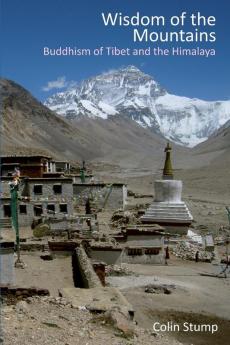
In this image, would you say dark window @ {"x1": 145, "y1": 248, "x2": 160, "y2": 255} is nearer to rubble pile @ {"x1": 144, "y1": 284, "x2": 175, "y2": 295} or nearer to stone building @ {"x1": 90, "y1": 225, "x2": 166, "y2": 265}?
stone building @ {"x1": 90, "y1": 225, "x2": 166, "y2": 265}

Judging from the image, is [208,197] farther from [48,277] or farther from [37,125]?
[37,125]

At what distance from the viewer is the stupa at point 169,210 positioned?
25.1 m

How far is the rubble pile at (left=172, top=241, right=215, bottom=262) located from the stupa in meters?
1.75

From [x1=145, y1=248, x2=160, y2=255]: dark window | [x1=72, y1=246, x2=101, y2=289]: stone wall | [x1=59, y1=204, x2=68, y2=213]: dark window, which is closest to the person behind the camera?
[x1=72, y1=246, x2=101, y2=289]: stone wall

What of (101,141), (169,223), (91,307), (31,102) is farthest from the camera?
(101,141)

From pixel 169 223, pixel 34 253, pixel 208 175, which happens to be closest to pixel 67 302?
pixel 34 253

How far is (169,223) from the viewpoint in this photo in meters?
25.2

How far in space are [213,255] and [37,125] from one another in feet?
383

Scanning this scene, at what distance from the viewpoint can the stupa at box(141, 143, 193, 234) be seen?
25062 millimetres

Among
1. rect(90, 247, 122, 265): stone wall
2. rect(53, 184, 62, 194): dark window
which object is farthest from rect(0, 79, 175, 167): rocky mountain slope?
rect(90, 247, 122, 265): stone wall

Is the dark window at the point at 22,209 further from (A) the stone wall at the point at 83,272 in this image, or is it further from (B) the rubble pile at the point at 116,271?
(A) the stone wall at the point at 83,272

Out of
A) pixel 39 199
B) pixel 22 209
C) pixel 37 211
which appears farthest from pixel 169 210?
pixel 39 199

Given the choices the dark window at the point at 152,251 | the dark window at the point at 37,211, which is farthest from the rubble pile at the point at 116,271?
the dark window at the point at 37,211

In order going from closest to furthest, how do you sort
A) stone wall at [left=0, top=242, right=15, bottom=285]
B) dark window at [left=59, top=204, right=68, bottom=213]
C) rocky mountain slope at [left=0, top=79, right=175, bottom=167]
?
stone wall at [left=0, top=242, right=15, bottom=285]
dark window at [left=59, top=204, right=68, bottom=213]
rocky mountain slope at [left=0, top=79, right=175, bottom=167]
